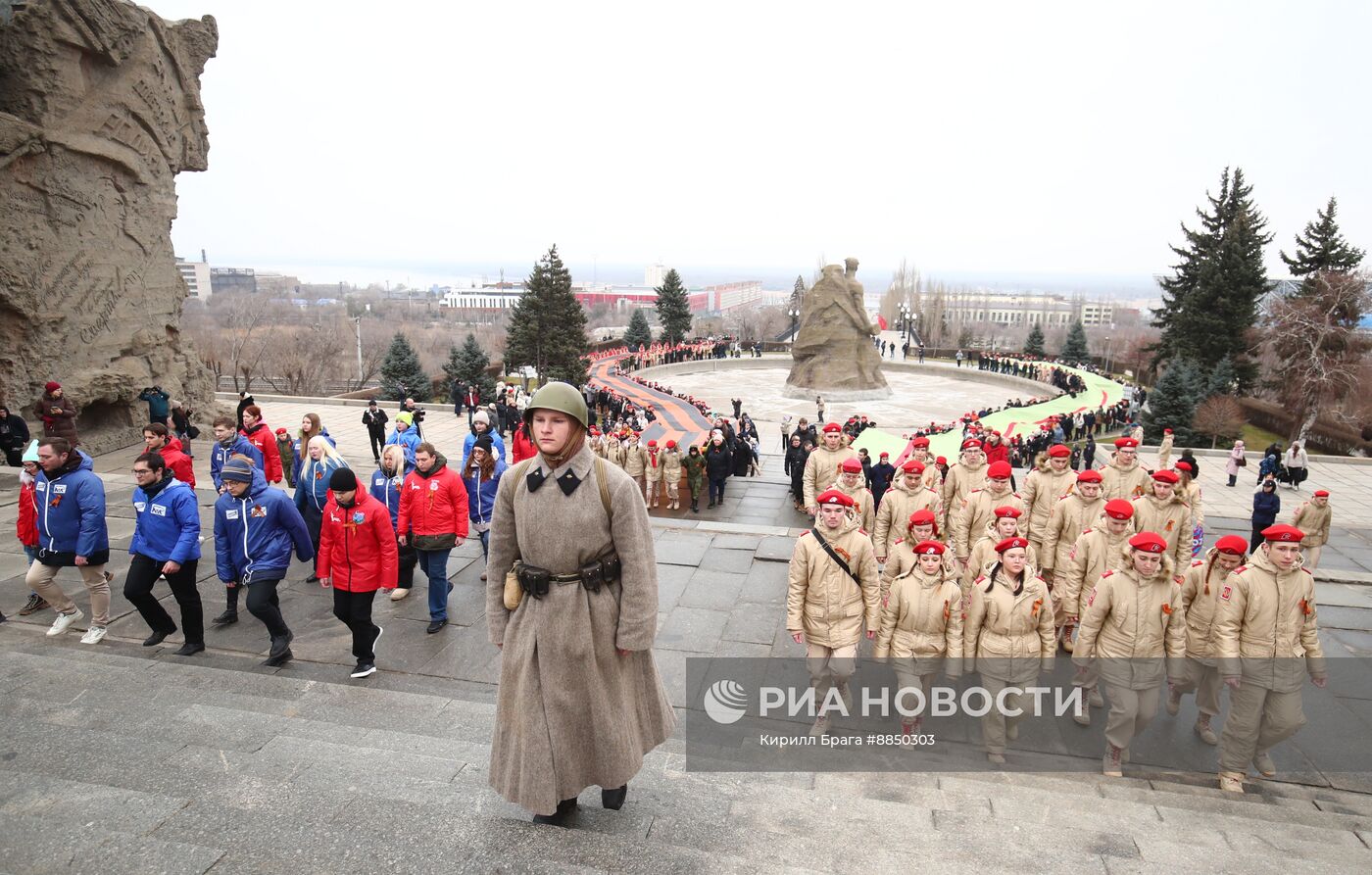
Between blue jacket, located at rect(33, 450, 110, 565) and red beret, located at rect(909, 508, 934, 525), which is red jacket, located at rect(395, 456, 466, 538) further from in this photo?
red beret, located at rect(909, 508, 934, 525)

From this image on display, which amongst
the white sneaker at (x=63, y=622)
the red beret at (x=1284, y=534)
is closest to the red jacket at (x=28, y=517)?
the white sneaker at (x=63, y=622)

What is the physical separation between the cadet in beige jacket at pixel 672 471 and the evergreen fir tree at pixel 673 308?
36956 mm

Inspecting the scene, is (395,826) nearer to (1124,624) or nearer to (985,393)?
(1124,624)

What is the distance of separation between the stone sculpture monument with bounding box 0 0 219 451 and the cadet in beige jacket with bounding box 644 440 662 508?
9.62m

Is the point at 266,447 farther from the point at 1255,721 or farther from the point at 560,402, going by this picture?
the point at 1255,721

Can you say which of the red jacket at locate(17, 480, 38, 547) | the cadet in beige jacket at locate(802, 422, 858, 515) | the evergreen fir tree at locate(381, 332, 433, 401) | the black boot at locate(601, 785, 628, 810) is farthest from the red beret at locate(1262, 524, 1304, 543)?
the evergreen fir tree at locate(381, 332, 433, 401)

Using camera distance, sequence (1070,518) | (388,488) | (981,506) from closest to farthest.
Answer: (1070,518) < (981,506) < (388,488)

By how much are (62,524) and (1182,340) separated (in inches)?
1514

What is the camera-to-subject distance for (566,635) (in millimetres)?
2875

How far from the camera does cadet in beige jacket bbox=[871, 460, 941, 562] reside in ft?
19.8

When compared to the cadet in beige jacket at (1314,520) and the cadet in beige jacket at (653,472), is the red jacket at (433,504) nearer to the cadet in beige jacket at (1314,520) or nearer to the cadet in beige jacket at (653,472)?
the cadet in beige jacket at (653,472)

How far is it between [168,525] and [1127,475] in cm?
819

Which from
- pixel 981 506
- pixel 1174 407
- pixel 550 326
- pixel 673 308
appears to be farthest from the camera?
pixel 673 308

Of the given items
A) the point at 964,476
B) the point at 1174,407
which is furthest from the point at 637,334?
the point at 964,476
